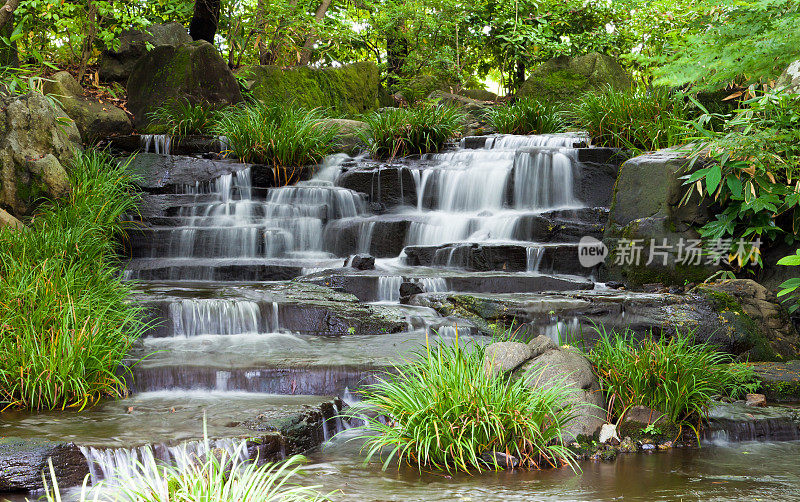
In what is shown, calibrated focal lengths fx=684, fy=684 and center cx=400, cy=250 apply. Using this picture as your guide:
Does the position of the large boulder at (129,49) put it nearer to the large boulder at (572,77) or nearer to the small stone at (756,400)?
the large boulder at (572,77)

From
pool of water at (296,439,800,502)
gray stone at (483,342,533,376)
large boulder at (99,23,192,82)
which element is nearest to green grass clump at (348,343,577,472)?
pool of water at (296,439,800,502)

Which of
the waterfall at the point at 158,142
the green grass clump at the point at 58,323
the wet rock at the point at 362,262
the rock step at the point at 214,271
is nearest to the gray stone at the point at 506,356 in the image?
the green grass clump at the point at 58,323

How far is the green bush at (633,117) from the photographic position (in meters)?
9.64

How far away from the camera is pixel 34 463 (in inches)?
139

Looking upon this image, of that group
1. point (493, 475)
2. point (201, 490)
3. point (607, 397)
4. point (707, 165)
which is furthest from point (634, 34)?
point (201, 490)

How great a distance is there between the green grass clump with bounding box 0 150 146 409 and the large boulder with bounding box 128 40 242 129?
6253mm

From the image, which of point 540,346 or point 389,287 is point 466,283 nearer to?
point 389,287

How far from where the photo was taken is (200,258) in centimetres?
902

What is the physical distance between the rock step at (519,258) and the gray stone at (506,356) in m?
3.52

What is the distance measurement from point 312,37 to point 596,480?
14.6m

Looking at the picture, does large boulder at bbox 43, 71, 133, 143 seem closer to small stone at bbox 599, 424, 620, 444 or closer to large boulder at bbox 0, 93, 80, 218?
large boulder at bbox 0, 93, 80, 218

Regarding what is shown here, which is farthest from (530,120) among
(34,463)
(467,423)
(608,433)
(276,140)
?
(34,463)

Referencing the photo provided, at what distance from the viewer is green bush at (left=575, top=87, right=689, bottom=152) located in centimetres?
964

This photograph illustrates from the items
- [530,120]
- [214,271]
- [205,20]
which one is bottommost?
[214,271]
